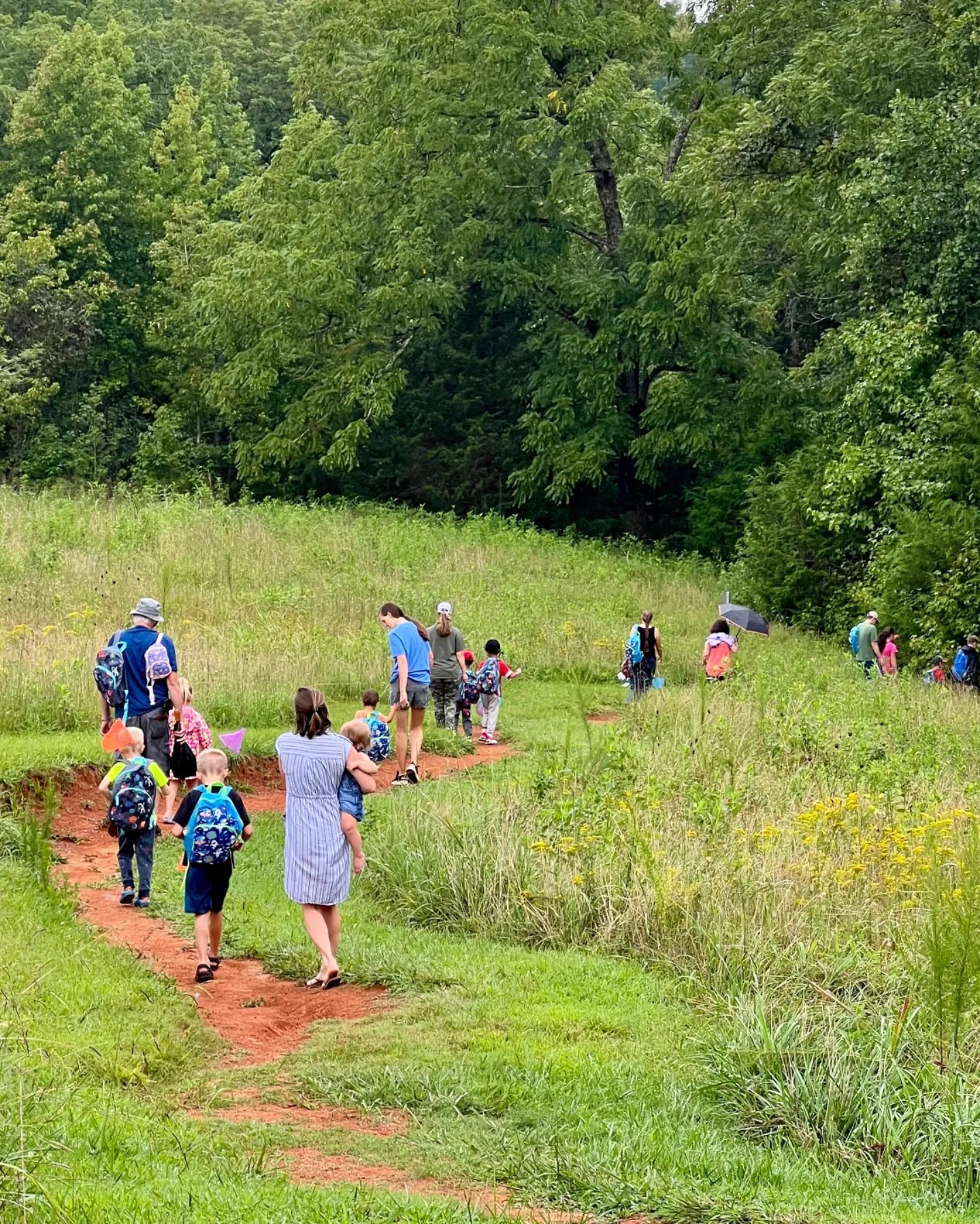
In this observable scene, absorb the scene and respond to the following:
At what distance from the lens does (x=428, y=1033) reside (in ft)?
25.2

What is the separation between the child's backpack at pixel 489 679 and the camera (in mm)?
17375

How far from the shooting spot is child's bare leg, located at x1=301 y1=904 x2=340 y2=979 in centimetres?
871

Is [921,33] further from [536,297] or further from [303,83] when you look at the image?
[303,83]

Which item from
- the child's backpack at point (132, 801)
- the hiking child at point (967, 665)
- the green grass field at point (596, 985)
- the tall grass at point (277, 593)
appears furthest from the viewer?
the hiking child at point (967, 665)

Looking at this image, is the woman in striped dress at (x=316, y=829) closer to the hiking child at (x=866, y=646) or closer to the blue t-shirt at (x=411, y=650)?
the blue t-shirt at (x=411, y=650)

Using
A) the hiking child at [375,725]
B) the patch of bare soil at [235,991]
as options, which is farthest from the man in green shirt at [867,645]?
the patch of bare soil at [235,991]

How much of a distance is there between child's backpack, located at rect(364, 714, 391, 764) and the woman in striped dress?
4.02 metres

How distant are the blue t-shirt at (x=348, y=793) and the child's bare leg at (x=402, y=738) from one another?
547 cm

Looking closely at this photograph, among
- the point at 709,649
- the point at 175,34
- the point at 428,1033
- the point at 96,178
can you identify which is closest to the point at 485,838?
the point at 428,1033

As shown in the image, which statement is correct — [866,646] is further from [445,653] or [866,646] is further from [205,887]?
[205,887]

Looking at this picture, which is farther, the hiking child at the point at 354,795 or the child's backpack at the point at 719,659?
the child's backpack at the point at 719,659

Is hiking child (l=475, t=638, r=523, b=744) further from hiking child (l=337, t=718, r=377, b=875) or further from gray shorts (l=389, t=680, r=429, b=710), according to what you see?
hiking child (l=337, t=718, r=377, b=875)

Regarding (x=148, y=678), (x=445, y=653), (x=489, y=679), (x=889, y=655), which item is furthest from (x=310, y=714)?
(x=889, y=655)

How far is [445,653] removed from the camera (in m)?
A: 17.0
